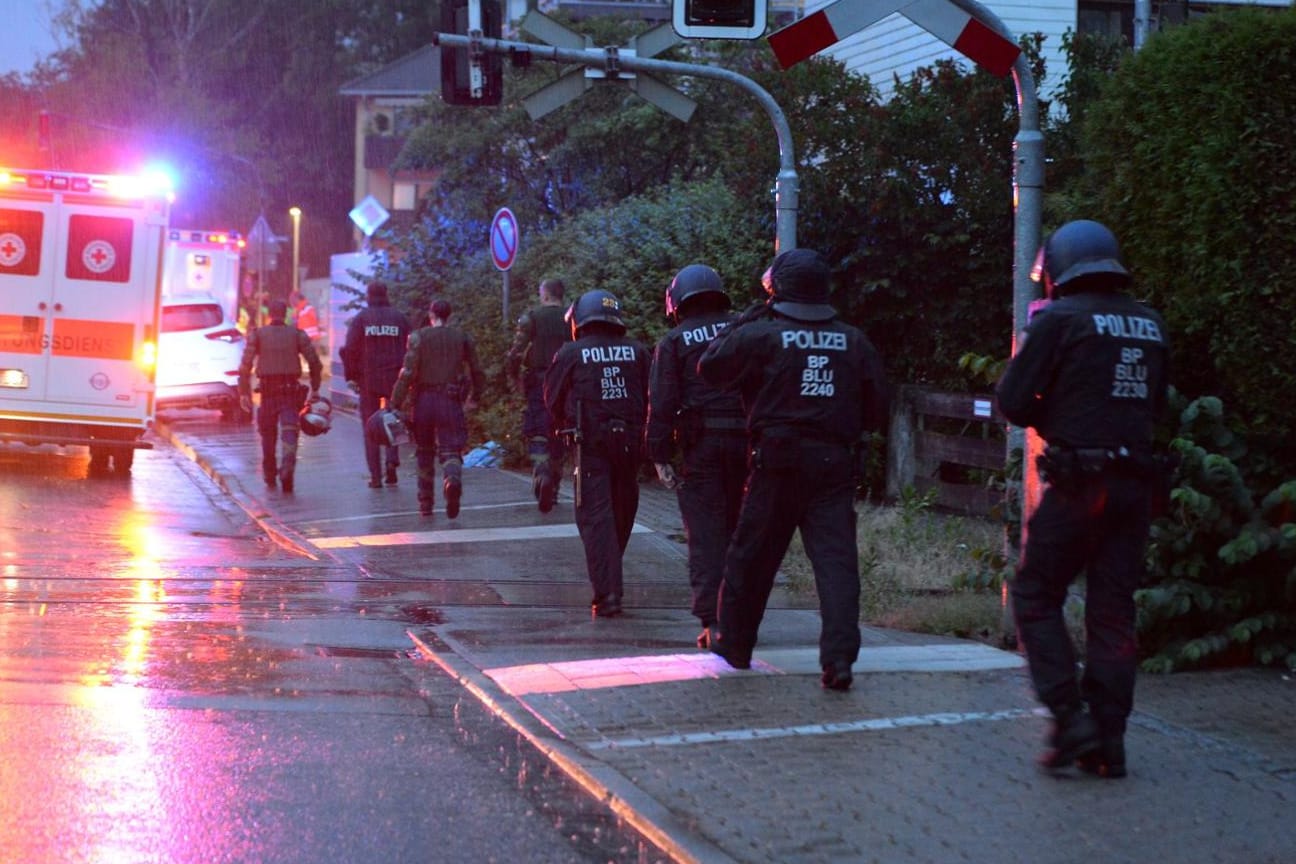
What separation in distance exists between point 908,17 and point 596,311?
2335mm

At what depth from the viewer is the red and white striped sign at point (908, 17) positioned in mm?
8445

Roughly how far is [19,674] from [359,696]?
1.45 m

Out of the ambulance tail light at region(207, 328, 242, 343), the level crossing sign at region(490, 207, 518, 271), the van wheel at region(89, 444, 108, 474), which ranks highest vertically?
the level crossing sign at region(490, 207, 518, 271)

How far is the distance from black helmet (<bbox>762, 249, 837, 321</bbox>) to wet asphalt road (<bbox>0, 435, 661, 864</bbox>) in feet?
6.66

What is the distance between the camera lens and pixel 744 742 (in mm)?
6457

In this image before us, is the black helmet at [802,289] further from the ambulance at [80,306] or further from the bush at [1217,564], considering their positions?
the ambulance at [80,306]

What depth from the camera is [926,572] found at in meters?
10.8

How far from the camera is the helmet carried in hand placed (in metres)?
16.6

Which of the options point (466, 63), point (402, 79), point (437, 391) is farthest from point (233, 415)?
point (402, 79)

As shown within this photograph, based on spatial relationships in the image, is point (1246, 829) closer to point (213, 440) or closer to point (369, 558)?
point (369, 558)

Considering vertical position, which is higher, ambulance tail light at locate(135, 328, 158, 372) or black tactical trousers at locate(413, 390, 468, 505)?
ambulance tail light at locate(135, 328, 158, 372)

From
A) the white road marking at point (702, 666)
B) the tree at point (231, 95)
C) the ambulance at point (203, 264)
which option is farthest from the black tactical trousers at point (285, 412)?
the tree at point (231, 95)

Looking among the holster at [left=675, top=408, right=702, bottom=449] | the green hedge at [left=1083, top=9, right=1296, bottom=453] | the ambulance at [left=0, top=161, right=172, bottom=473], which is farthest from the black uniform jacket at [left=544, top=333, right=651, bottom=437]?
the ambulance at [left=0, top=161, right=172, bottom=473]

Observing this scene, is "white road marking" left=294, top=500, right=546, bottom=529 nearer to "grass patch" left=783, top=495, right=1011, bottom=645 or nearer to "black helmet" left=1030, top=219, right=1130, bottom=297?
"grass patch" left=783, top=495, right=1011, bottom=645
